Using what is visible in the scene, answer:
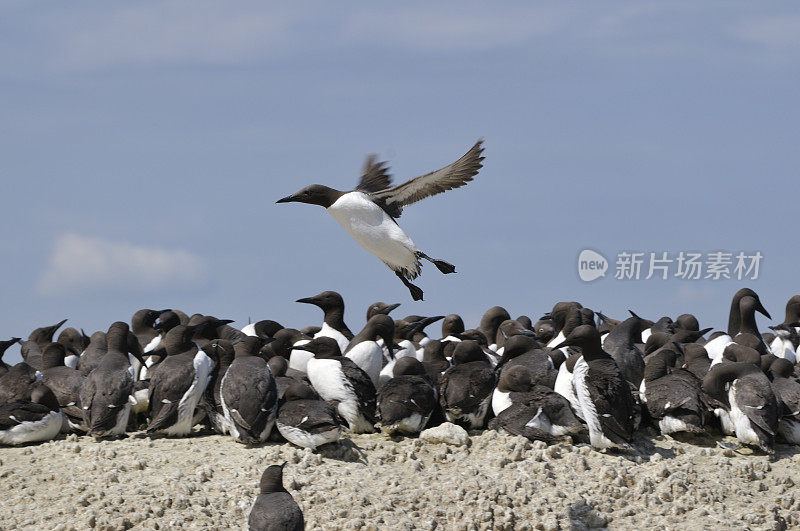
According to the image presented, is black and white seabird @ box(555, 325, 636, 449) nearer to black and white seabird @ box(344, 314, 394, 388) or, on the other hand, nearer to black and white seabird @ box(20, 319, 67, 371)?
black and white seabird @ box(344, 314, 394, 388)

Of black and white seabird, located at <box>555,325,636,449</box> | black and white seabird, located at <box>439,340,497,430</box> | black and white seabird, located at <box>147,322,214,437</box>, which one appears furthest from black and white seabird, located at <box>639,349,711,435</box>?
black and white seabird, located at <box>147,322,214,437</box>

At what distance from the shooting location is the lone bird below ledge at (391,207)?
12.7m

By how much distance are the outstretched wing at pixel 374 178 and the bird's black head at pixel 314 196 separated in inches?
78.0

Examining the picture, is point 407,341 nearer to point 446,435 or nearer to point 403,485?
point 446,435

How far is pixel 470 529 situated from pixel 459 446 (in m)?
1.47

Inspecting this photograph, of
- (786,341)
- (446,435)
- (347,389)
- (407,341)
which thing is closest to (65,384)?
(347,389)

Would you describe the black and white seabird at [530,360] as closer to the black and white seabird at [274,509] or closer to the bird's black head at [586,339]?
the bird's black head at [586,339]

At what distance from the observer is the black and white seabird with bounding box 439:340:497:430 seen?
12.8 meters

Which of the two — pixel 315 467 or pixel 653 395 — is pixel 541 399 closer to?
pixel 653 395

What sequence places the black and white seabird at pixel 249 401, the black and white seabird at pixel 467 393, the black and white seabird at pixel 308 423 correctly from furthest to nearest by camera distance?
the black and white seabird at pixel 467 393
the black and white seabird at pixel 249 401
the black and white seabird at pixel 308 423

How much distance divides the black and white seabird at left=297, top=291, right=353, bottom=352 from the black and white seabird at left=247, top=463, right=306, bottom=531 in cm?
637

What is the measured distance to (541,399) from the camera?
12.5 m

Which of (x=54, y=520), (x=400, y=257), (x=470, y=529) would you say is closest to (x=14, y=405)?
(x=54, y=520)

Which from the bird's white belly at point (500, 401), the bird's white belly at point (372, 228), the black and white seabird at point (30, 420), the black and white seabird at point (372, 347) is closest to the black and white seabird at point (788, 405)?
the bird's white belly at point (500, 401)
